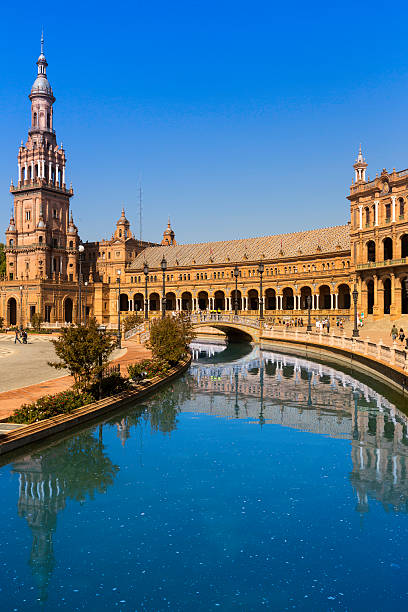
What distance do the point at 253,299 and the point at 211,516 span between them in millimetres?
84695

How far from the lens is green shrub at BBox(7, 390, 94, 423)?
56.8 ft

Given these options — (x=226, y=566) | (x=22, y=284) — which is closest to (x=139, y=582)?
(x=226, y=566)

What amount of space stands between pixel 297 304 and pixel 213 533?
7777 centimetres

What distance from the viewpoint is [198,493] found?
13.4 m

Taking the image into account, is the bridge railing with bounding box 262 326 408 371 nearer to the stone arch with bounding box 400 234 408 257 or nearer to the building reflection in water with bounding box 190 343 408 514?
the building reflection in water with bounding box 190 343 408 514

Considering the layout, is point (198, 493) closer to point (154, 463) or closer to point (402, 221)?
point (154, 463)

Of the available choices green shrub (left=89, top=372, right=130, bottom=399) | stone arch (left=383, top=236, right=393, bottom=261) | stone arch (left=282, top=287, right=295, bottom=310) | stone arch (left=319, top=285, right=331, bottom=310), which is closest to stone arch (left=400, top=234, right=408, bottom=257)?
stone arch (left=383, top=236, right=393, bottom=261)

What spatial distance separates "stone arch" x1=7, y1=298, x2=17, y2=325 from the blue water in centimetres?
8291

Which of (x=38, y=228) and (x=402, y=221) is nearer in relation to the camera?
(x=402, y=221)

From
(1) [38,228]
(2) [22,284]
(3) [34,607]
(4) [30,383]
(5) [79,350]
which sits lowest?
(3) [34,607]

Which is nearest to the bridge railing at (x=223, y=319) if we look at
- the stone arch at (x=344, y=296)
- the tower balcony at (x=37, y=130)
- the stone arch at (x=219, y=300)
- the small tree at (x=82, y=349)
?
the stone arch at (x=344, y=296)

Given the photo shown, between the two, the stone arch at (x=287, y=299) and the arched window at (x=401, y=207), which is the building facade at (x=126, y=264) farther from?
the arched window at (x=401, y=207)

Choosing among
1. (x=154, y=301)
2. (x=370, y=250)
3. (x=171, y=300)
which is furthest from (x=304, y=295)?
(x=154, y=301)

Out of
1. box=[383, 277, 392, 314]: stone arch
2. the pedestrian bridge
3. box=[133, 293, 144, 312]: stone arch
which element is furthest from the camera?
box=[133, 293, 144, 312]: stone arch
